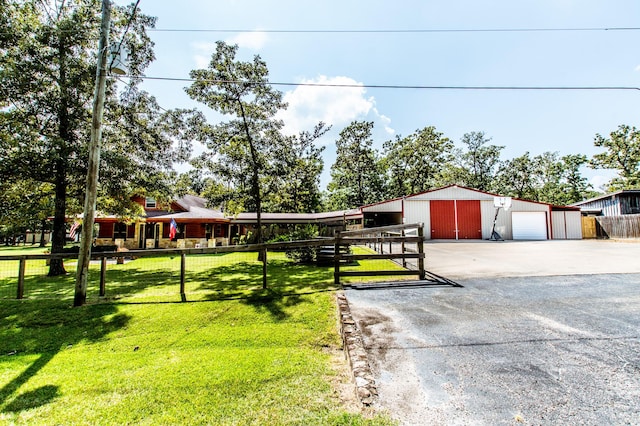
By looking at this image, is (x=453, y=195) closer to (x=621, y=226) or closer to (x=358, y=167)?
(x=621, y=226)

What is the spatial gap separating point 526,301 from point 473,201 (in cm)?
1920

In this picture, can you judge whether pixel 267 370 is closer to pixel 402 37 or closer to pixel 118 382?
pixel 118 382

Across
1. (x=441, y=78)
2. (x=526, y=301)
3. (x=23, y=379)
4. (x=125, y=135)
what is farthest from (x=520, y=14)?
(x=125, y=135)

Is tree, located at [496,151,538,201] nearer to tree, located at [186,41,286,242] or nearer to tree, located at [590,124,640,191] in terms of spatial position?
tree, located at [590,124,640,191]

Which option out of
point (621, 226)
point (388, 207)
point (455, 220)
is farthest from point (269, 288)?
point (621, 226)

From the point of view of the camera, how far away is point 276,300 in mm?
5797

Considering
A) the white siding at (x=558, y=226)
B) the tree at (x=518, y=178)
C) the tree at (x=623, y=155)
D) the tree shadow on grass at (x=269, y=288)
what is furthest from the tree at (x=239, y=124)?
the tree at (x=623, y=155)

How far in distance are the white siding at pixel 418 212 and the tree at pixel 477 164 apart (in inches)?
853

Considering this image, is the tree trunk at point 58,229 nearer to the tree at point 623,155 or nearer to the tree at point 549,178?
the tree at point 549,178

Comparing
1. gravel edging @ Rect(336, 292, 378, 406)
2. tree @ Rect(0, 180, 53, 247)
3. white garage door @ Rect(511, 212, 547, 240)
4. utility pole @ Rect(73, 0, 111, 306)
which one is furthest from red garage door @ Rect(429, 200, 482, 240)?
tree @ Rect(0, 180, 53, 247)

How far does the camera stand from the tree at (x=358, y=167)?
3825 cm

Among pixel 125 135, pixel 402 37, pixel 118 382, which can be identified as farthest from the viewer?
pixel 125 135

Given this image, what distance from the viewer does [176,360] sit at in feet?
11.0

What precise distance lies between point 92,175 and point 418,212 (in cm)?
2001
